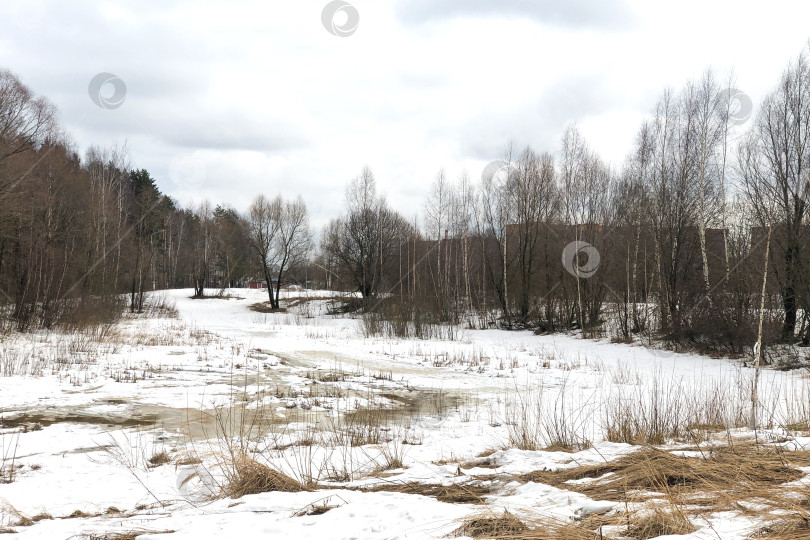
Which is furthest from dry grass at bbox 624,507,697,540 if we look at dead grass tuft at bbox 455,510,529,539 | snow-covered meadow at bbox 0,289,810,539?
dead grass tuft at bbox 455,510,529,539

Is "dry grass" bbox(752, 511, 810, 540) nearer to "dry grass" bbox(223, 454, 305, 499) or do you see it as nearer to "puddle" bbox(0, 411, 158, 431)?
"dry grass" bbox(223, 454, 305, 499)

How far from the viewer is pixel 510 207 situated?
97.9ft

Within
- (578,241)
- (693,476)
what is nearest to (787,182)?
(578,241)

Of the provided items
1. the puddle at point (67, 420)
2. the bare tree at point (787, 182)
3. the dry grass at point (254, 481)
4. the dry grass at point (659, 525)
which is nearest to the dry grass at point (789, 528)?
the dry grass at point (659, 525)

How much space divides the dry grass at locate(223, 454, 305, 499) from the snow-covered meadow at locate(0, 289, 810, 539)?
0.8 inches

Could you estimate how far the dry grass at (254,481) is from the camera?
4.12 m

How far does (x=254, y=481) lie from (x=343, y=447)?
1.57 m

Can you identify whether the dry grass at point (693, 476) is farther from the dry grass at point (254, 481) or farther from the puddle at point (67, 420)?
the puddle at point (67, 420)

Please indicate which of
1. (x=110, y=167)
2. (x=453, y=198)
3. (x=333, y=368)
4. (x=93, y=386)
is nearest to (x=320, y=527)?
(x=93, y=386)

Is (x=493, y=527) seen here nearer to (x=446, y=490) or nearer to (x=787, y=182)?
(x=446, y=490)

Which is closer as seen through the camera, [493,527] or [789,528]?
[789,528]

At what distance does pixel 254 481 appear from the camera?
4180mm

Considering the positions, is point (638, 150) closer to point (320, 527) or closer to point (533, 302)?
point (533, 302)

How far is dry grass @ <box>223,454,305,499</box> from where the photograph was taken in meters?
4.12
